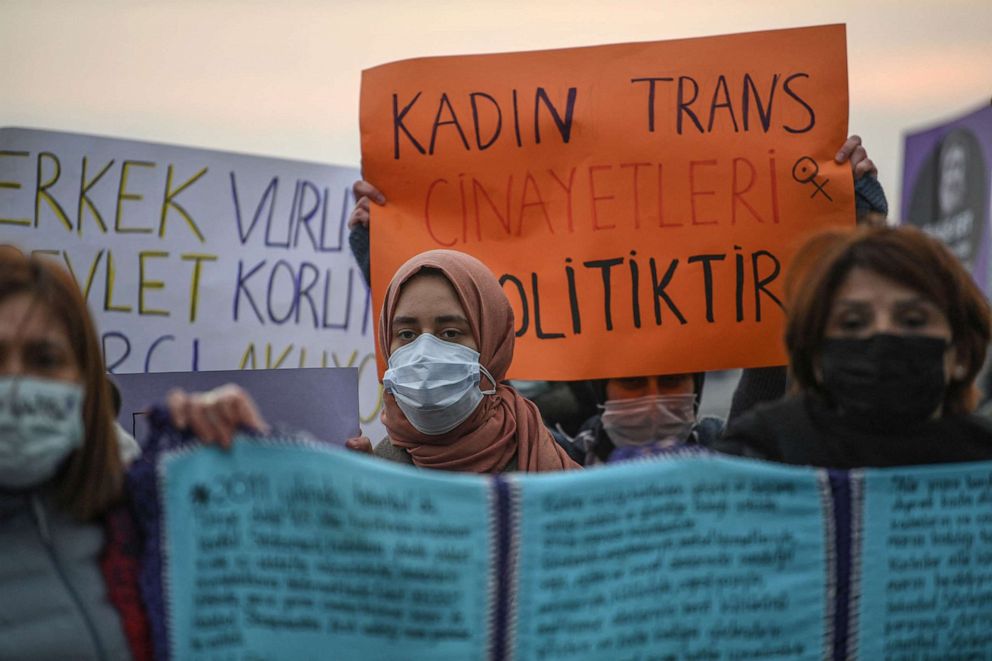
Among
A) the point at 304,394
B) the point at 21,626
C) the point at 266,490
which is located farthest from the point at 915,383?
the point at 304,394

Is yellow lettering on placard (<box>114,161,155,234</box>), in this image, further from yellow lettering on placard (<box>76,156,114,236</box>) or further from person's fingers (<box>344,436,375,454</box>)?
person's fingers (<box>344,436,375,454</box>)

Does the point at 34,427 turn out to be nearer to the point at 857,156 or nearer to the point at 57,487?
the point at 57,487

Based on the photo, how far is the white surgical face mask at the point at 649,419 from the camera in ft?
11.5

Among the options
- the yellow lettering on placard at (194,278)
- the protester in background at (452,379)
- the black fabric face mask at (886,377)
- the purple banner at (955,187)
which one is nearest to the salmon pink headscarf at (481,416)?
the protester in background at (452,379)

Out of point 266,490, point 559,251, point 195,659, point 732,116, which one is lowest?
point 195,659

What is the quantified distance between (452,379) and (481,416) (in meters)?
0.15

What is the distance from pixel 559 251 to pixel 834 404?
5.44 ft

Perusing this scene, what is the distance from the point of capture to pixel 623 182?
3.67m

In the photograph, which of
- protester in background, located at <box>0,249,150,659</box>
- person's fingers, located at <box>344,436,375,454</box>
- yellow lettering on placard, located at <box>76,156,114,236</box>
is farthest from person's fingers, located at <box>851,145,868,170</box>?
yellow lettering on placard, located at <box>76,156,114,236</box>

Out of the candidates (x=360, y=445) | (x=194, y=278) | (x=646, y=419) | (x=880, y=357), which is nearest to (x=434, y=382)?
(x=360, y=445)

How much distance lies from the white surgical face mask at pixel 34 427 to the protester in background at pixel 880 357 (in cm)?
120

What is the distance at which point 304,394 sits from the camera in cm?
358

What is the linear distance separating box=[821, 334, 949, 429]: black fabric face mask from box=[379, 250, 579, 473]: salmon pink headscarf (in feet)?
3.63

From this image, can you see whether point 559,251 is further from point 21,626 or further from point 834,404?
point 21,626
